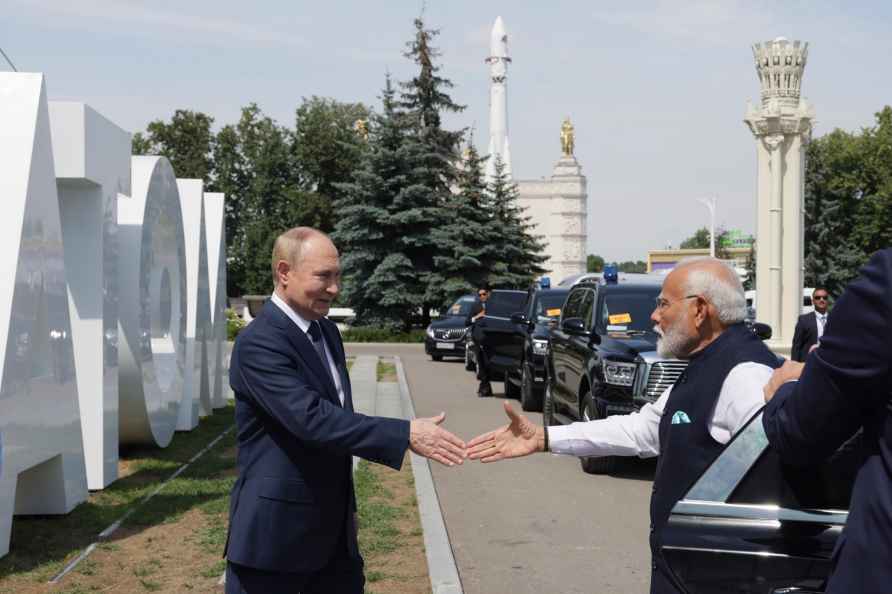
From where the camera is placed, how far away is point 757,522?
3.78 meters

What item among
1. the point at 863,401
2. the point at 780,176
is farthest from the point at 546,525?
the point at 780,176

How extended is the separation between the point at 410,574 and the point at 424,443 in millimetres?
3806

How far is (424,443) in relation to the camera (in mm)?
4434

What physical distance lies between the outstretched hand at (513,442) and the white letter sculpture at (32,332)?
4529mm

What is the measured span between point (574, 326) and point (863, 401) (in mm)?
11119

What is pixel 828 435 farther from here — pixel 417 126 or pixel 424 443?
pixel 417 126

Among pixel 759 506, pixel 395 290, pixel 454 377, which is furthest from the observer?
pixel 395 290

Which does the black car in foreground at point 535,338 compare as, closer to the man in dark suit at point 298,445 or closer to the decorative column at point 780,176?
the man in dark suit at point 298,445

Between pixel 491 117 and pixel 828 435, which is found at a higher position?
pixel 491 117

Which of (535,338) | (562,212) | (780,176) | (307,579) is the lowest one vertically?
(307,579)

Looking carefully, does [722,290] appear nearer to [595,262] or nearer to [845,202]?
[845,202]

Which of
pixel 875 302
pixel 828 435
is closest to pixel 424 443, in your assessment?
pixel 828 435

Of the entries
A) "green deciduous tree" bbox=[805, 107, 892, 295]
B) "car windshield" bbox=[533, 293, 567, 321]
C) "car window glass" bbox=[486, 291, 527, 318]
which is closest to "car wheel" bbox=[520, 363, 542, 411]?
"car windshield" bbox=[533, 293, 567, 321]

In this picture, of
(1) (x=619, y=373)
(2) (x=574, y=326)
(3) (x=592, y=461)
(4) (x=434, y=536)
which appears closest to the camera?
(4) (x=434, y=536)
